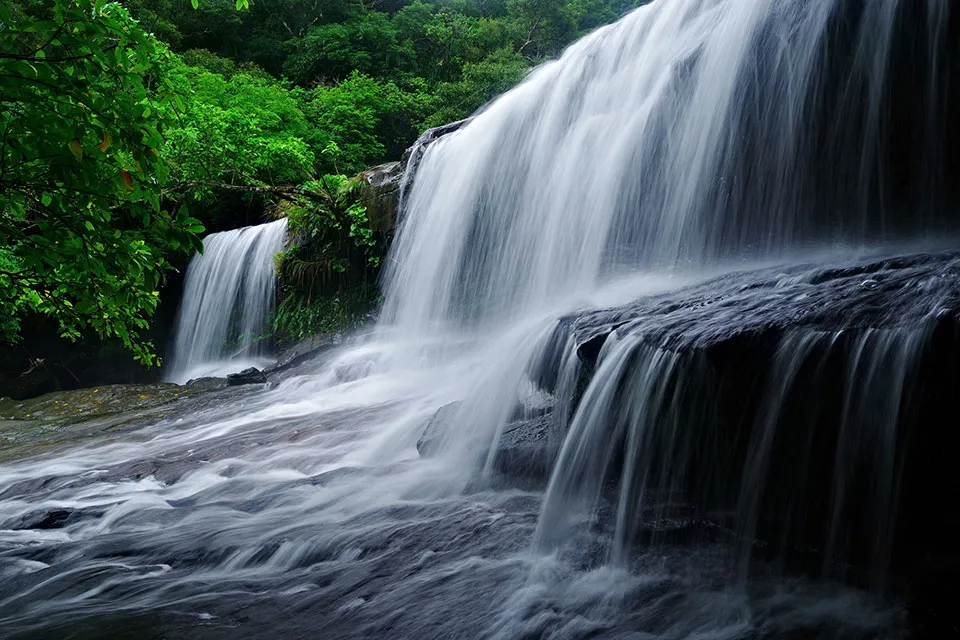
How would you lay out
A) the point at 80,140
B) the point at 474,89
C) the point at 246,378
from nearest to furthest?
the point at 80,140, the point at 246,378, the point at 474,89

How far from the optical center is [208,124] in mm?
13562

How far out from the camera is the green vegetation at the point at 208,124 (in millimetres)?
2600

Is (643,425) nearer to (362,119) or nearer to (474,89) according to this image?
(362,119)

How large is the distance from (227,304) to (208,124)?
139 inches

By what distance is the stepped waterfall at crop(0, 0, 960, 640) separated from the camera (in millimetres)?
2521

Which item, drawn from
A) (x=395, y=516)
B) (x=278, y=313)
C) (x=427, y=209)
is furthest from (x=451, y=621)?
(x=278, y=313)

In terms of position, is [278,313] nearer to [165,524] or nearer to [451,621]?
[165,524]

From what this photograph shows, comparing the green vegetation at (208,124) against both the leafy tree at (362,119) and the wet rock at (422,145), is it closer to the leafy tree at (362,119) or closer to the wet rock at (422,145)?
the leafy tree at (362,119)

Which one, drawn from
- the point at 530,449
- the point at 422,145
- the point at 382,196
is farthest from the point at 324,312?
the point at 530,449

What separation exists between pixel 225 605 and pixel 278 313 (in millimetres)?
9420

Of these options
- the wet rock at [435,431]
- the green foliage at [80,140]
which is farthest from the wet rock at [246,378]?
the green foliage at [80,140]

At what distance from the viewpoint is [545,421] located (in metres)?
4.34

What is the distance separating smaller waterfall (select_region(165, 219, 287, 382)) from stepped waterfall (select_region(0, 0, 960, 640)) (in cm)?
478

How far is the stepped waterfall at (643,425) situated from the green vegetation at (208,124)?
4.41 feet
